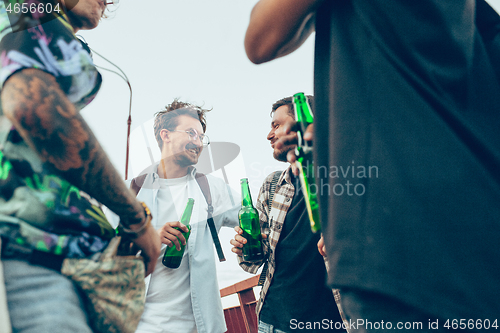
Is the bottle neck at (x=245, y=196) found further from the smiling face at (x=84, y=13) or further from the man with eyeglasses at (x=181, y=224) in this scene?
the smiling face at (x=84, y=13)

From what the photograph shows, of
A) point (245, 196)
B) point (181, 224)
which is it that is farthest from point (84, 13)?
point (245, 196)

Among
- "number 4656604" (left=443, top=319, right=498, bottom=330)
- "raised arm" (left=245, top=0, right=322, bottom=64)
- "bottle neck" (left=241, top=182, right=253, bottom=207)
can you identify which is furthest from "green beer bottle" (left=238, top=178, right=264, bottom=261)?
"number 4656604" (left=443, top=319, right=498, bottom=330)

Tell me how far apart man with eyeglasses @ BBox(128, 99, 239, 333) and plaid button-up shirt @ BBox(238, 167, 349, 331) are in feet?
1.25

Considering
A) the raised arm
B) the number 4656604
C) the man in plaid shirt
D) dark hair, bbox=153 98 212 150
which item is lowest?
the man in plaid shirt

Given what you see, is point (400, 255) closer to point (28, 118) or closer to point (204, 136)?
point (28, 118)

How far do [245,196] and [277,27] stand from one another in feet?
6.70

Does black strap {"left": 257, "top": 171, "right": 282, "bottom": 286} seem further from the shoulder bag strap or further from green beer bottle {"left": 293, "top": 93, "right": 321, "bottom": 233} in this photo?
green beer bottle {"left": 293, "top": 93, "right": 321, "bottom": 233}

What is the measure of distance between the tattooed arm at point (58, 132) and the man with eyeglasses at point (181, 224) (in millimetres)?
1290

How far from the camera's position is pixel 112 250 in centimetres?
81

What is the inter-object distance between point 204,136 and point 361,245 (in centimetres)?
311

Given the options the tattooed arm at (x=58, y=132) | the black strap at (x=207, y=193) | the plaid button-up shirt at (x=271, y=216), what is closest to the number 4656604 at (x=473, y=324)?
the tattooed arm at (x=58, y=132)

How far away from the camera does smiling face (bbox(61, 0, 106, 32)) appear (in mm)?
984

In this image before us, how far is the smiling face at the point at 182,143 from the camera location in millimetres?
3168

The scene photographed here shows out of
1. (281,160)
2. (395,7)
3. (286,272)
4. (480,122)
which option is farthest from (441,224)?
(281,160)
